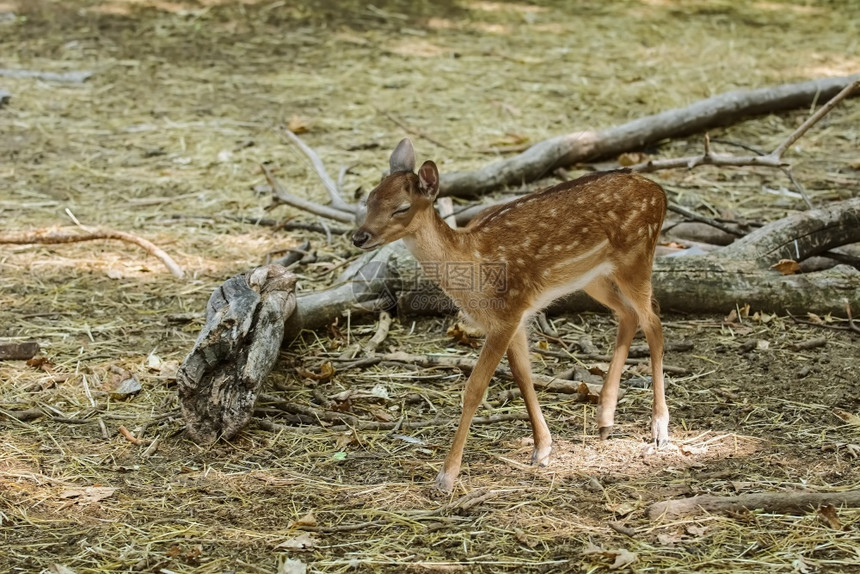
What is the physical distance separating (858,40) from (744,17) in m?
1.84

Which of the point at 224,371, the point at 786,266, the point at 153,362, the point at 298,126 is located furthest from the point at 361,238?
the point at 298,126

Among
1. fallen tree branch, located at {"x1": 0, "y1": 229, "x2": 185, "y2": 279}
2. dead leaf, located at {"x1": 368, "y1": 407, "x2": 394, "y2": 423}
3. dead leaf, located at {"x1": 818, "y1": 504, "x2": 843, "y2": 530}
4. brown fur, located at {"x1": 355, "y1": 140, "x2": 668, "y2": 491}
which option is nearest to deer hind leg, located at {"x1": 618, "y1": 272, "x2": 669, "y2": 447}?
brown fur, located at {"x1": 355, "y1": 140, "x2": 668, "y2": 491}

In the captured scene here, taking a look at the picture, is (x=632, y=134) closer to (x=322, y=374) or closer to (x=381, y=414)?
(x=322, y=374)

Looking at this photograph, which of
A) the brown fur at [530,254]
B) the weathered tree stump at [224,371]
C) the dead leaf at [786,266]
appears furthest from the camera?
the dead leaf at [786,266]

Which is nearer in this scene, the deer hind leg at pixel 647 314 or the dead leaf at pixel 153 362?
the deer hind leg at pixel 647 314

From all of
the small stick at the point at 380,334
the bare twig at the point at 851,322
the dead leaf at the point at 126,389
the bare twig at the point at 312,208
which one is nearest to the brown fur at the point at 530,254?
the small stick at the point at 380,334

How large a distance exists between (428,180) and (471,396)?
104 centimetres

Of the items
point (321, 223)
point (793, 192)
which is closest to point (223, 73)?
point (321, 223)

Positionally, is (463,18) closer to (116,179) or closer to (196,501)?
(116,179)

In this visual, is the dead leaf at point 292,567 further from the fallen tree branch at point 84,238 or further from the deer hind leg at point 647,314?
the fallen tree branch at point 84,238

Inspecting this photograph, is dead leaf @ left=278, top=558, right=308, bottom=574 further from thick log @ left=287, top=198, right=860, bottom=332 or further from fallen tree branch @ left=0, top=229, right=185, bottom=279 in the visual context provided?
fallen tree branch @ left=0, top=229, right=185, bottom=279

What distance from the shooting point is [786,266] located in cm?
662

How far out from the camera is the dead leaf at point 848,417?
17.2 feet

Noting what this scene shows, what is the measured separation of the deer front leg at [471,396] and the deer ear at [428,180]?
752 mm
